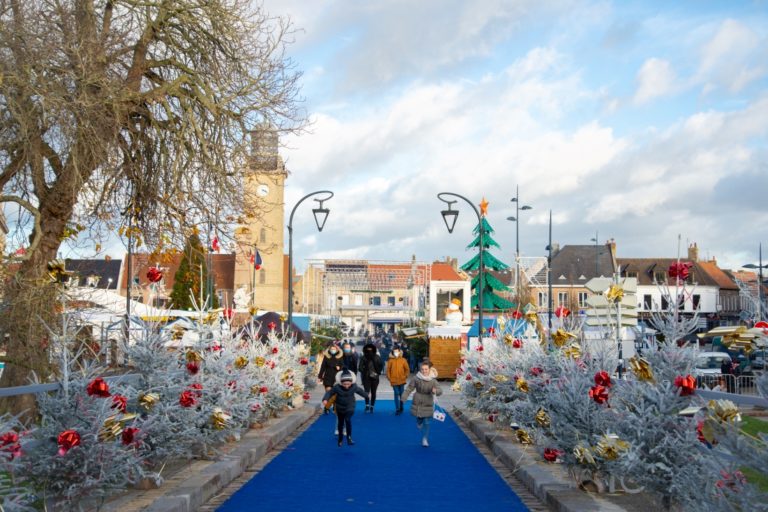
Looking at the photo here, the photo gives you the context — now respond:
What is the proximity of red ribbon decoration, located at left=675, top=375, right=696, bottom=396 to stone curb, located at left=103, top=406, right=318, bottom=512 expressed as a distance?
4.94 meters

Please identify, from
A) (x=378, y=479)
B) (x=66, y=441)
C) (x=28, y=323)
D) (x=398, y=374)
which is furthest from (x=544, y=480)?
(x=398, y=374)

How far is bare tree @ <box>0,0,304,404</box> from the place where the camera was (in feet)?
44.0

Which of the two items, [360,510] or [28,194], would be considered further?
[28,194]

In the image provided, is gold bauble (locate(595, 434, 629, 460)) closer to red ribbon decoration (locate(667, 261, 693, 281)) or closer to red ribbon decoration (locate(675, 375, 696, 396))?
red ribbon decoration (locate(675, 375, 696, 396))

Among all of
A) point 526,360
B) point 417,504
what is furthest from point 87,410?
point 526,360

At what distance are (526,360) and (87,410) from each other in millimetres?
9074

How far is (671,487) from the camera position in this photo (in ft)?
26.9

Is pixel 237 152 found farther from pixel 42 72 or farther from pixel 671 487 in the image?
pixel 671 487

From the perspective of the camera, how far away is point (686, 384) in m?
8.27

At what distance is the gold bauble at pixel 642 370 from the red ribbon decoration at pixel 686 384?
1.16 ft

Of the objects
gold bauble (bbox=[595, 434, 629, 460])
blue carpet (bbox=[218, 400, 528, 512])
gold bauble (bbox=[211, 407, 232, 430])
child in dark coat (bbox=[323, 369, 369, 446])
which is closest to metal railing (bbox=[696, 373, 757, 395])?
blue carpet (bbox=[218, 400, 528, 512])

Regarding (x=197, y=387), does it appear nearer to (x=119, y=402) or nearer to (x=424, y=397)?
(x=119, y=402)

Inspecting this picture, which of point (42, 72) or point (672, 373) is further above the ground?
point (42, 72)

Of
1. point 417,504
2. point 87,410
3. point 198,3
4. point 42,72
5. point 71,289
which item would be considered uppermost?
point 198,3
